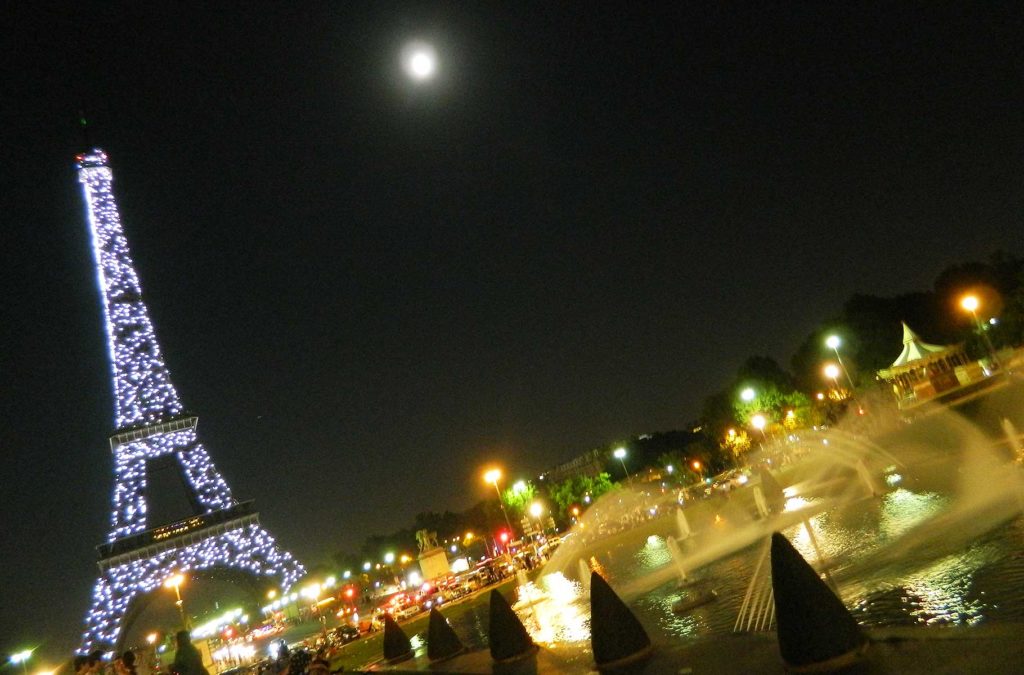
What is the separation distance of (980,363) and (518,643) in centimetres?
5223

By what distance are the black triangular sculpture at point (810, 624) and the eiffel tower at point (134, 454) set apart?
85.0 meters

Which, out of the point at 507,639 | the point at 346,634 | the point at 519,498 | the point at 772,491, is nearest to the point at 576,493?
the point at 519,498

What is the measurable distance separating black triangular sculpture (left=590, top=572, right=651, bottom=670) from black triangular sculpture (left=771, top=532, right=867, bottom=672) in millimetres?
2928

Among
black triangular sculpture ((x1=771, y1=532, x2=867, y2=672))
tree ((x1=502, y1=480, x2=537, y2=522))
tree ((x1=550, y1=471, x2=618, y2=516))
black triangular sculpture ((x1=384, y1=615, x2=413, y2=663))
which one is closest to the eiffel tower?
tree ((x1=502, y1=480, x2=537, y2=522))

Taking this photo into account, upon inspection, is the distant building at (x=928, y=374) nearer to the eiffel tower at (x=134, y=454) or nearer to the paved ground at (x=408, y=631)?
the paved ground at (x=408, y=631)

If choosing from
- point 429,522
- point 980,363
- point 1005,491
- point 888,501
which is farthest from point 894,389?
point 429,522

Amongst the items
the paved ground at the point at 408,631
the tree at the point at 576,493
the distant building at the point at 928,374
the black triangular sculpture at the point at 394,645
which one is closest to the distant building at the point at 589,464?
the tree at the point at 576,493

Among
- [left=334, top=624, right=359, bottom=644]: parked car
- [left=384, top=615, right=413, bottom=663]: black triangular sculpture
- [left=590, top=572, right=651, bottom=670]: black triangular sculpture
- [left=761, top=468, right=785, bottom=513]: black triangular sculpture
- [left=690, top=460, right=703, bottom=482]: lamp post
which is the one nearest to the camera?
[left=590, top=572, right=651, bottom=670]: black triangular sculpture

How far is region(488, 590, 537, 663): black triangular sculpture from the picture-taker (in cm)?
1336

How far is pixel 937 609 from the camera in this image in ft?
30.3

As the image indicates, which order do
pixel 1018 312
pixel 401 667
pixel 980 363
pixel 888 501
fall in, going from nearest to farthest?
pixel 401 667
pixel 888 501
pixel 980 363
pixel 1018 312

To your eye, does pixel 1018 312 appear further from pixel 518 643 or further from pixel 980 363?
pixel 518 643

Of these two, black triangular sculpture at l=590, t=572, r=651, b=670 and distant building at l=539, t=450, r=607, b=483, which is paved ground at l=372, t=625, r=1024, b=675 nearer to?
black triangular sculpture at l=590, t=572, r=651, b=670

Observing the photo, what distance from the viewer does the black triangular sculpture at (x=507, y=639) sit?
43.8 feet
